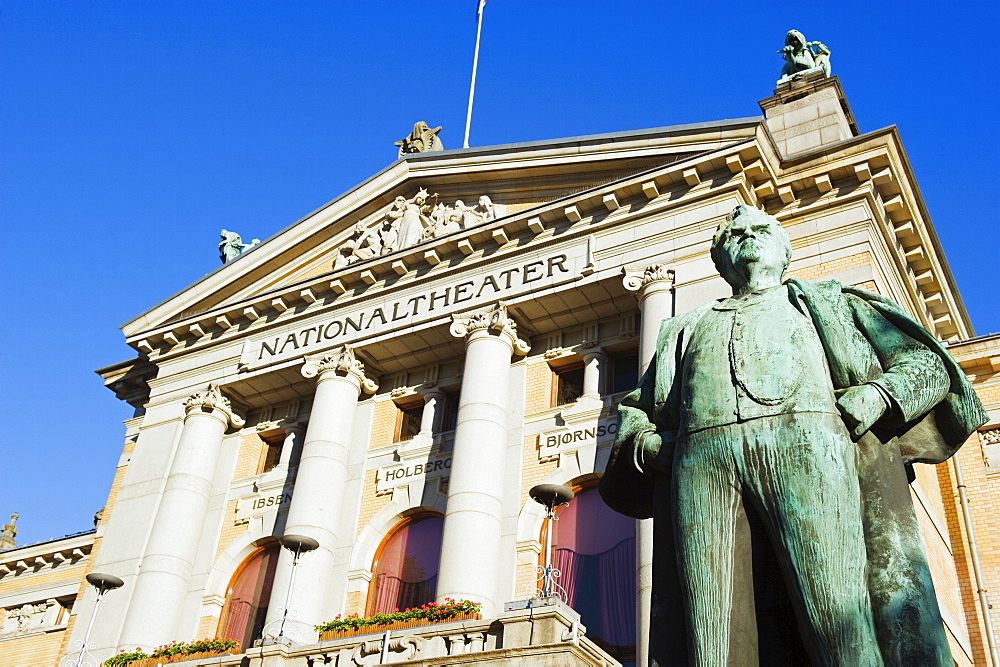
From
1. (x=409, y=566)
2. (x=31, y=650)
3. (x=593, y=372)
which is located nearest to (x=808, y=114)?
(x=593, y=372)

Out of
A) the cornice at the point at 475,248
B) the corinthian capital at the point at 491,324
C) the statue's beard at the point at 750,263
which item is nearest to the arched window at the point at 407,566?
the corinthian capital at the point at 491,324

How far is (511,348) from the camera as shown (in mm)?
24938

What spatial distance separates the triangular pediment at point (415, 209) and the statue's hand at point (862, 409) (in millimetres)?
19030

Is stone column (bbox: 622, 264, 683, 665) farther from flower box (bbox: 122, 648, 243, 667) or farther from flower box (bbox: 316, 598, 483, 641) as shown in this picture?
flower box (bbox: 122, 648, 243, 667)

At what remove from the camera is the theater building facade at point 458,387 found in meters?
21.8

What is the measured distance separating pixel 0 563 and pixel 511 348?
59.7 feet

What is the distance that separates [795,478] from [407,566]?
20.0 metres

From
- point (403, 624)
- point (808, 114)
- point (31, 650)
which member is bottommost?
point (403, 624)

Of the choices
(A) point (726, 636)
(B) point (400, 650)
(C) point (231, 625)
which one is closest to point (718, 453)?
(A) point (726, 636)

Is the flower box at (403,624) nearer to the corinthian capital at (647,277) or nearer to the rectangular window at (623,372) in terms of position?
the rectangular window at (623,372)

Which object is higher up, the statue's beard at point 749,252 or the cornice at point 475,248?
the cornice at point 475,248

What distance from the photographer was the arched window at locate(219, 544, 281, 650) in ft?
83.2

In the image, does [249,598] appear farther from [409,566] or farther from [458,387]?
[458,387]

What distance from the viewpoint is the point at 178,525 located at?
26.6m
